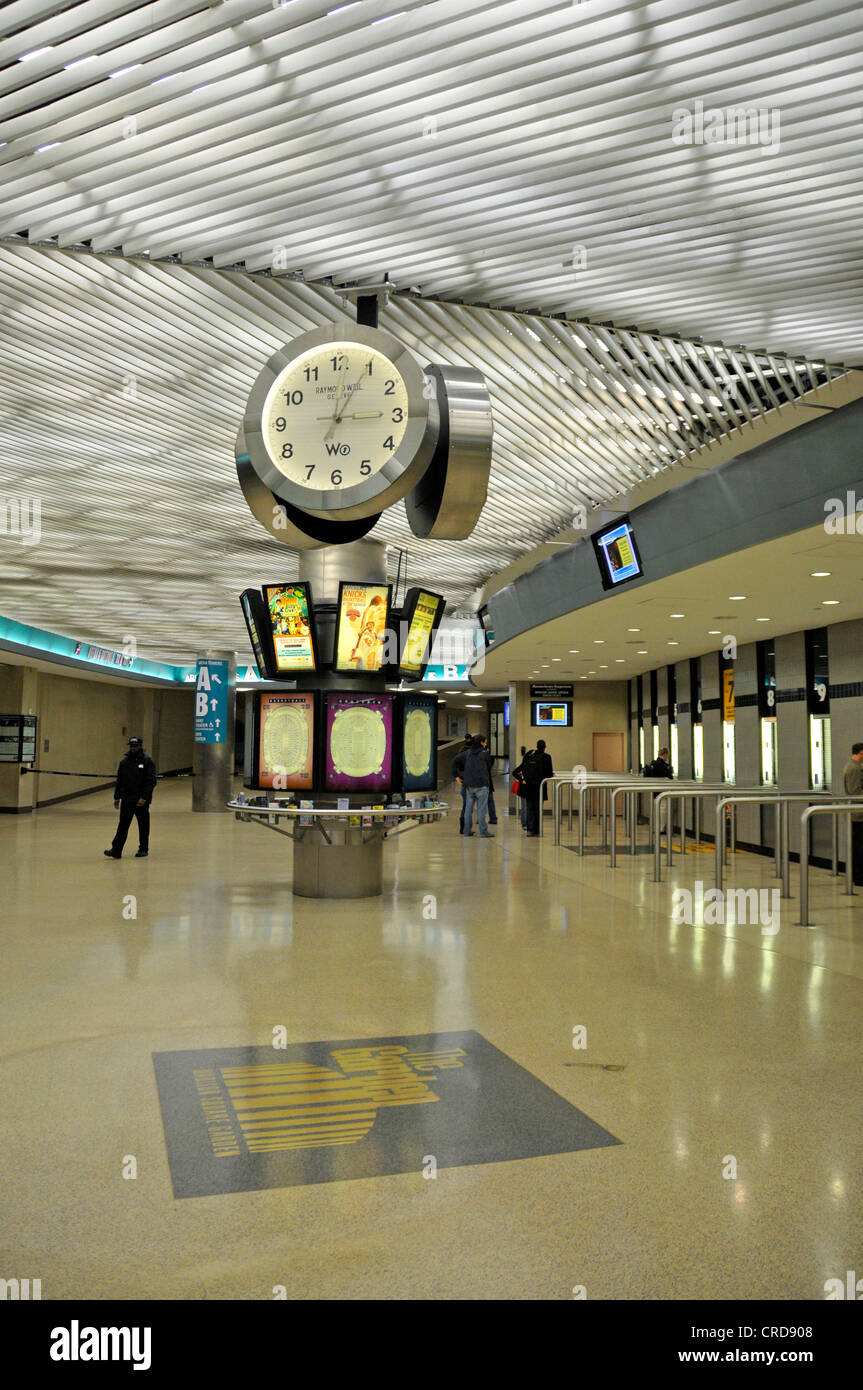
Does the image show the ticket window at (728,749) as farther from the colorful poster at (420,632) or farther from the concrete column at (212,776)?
the concrete column at (212,776)

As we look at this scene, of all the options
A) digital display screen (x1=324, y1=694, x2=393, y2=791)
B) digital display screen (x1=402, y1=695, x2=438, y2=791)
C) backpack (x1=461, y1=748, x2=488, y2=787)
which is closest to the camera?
digital display screen (x1=324, y1=694, x2=393, y2=791)

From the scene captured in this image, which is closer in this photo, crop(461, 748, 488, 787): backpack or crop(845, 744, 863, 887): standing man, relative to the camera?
crop(845, 744, 863, 887): standing man

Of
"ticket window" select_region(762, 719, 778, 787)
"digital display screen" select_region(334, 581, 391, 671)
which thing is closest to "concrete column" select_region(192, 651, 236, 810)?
"ticket window" select_region(762, 719, 778, 787)

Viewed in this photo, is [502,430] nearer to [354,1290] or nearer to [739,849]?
[354,1290]

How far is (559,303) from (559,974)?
4155 mm

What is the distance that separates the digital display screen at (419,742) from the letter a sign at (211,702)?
14043 millimetres

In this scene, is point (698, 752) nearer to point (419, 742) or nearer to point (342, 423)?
point (419, 742)

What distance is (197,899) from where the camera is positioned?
9336 millimetres

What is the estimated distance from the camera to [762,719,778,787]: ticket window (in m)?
15.2

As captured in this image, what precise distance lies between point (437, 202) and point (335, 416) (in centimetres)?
115

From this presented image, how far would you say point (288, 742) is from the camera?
920 centimetres

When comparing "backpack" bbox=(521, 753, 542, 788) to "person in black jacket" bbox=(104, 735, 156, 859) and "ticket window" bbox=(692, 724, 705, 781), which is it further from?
"person in black jacket" bbox=(104, 735, 156, 859)

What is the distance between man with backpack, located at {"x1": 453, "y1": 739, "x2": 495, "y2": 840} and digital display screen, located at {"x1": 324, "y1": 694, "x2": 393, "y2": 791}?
692 cm
